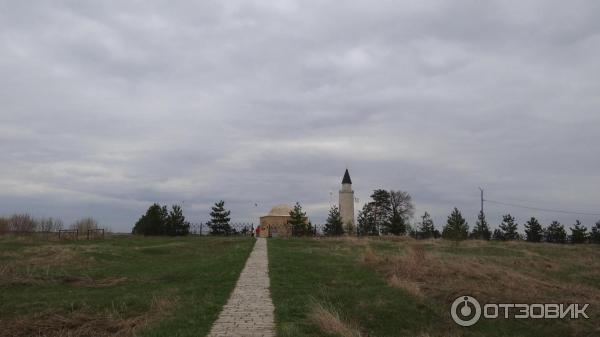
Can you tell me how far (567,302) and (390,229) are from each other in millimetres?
52301

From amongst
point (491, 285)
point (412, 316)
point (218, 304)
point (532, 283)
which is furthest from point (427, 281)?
point (218, 304)

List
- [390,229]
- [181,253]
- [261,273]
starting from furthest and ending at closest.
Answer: [390,229]
[181,253]
[261,273]

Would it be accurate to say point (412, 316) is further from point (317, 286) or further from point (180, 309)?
point (180, 309)

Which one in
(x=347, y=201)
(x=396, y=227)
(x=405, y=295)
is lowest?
(x=405, y=295)

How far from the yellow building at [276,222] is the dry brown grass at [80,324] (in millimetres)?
53129

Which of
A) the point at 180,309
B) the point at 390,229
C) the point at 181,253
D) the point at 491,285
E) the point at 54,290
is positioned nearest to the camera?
the point at 180,309

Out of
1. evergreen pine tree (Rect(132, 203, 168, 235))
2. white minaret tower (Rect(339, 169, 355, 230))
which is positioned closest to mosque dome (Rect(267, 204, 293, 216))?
white minaret tower (Rect(339, 169, 355, 230))

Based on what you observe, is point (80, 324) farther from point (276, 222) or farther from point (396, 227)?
point (276, 222)

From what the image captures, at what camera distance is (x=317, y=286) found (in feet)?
55.9

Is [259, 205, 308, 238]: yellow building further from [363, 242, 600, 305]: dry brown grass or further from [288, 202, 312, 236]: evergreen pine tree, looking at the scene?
[363, 242, 600, 305]: dry brown grass

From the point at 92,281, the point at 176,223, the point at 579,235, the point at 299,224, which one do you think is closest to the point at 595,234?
the point at 579,235

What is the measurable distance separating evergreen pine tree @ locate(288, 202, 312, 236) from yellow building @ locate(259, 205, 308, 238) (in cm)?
191

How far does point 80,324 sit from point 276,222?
64212 mm

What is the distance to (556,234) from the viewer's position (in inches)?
2633
